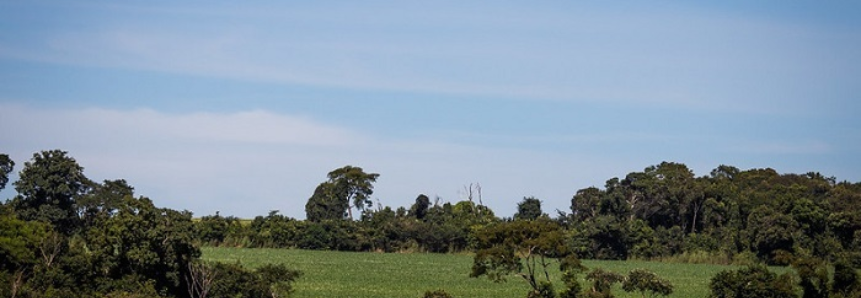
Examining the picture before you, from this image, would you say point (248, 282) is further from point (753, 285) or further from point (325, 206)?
point (325, 206)

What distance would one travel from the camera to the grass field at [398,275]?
173ft

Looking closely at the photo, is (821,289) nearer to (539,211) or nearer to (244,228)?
(244,228)

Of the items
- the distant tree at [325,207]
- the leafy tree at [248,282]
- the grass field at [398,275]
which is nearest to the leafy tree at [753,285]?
the grass field at [398,275]

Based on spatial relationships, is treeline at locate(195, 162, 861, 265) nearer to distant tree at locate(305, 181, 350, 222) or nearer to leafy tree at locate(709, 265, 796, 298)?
distant tree at locate(305, 181, 350, 222)

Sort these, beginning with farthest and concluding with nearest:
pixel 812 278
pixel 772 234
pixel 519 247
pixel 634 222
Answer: pixel 634 222, pixel 772 234, pixel 812 278, pixel 519 247

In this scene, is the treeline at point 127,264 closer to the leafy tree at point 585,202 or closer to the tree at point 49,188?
the tree at point 49,188

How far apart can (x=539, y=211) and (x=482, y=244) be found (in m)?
72.5

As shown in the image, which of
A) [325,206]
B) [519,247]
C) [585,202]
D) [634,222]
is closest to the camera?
[519,247]

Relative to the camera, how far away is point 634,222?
95125 millimetres

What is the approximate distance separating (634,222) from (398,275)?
36837 millimetres

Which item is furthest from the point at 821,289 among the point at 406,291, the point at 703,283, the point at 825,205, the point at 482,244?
the point at 825,205

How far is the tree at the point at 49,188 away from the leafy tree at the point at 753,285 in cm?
4081

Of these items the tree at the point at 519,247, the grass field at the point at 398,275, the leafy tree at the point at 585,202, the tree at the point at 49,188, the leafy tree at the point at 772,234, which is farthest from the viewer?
the leafy tree at the point at 585,202

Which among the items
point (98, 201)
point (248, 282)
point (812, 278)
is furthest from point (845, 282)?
point (98, 201)
